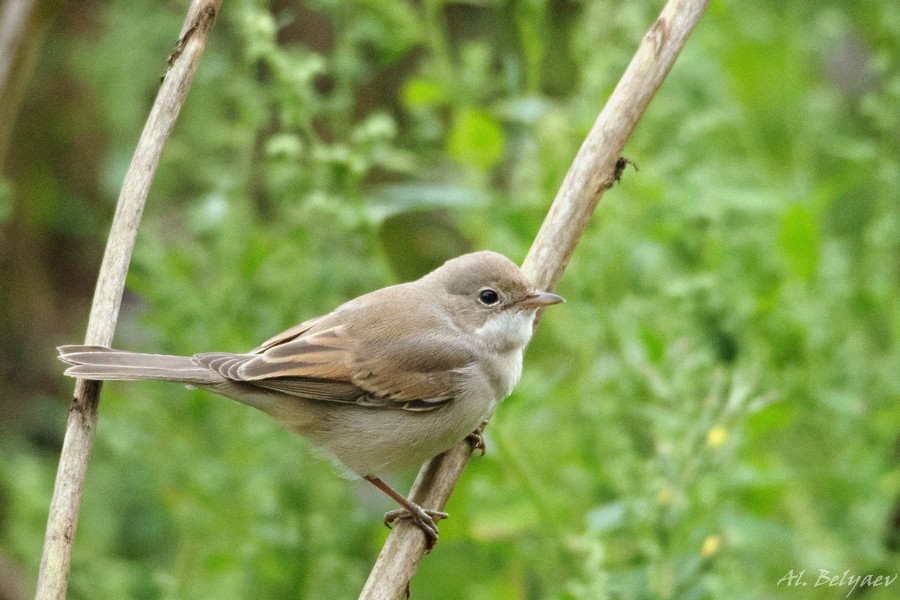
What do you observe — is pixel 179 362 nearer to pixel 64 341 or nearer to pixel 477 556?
pixel 477 556

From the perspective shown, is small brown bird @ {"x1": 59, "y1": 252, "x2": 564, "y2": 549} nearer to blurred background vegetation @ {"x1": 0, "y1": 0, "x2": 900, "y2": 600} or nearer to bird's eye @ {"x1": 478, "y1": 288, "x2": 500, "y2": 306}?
bird's eye @ {"x1": 478, "y1": 288, "x2": 500, "y2": 306}

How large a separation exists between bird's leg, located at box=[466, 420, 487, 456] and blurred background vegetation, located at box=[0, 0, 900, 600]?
9cm

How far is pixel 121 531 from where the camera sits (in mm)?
4852

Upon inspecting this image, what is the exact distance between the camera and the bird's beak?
3.36 metres

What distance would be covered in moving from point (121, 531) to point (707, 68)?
11.5 ft

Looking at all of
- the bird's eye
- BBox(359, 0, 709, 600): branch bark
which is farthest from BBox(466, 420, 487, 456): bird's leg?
the bird's eye

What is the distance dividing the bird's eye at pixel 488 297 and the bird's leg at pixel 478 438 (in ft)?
1.41

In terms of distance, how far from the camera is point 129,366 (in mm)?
3016

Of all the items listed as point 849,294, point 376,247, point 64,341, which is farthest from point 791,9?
point 64,341

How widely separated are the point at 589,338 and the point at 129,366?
1.70 metres

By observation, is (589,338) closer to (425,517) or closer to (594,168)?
(594,168)

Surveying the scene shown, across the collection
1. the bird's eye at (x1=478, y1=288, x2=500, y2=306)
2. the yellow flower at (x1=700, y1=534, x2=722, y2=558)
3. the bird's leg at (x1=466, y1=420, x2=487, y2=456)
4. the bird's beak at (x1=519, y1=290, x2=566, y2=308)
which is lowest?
the yellow flower at (x1=700, y1=534, x2=722, y2=558)

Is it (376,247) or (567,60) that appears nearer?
(376,247)

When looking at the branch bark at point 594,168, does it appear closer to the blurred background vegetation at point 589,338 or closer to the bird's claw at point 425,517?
the bird's claw at point 425,517
